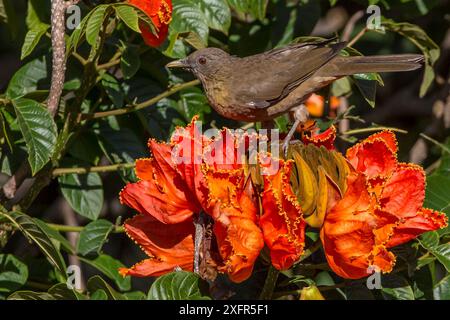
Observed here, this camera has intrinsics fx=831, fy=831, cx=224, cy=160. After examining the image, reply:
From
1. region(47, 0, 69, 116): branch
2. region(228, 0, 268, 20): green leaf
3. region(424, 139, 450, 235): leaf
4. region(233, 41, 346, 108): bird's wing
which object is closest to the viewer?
region(47, 0, 69, 116): branch

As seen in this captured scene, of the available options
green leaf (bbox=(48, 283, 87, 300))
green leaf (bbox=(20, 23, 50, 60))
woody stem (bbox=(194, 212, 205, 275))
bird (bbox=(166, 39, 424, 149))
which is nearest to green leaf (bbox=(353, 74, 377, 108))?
bird (bbox=(166, 39, 424, 149))

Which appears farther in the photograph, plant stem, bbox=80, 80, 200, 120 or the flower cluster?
plant stem, bbox=80, 80, 200, 120

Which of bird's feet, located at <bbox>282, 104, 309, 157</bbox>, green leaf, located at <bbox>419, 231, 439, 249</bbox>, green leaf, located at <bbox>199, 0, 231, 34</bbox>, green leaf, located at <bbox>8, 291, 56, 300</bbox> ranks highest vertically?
green leaf, located at <bbox>199, 0, 231, 34</bbox>

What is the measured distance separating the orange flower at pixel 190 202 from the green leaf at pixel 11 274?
625 millimetres

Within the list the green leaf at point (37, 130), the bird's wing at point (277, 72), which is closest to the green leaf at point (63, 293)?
the green leaf at point (37, 130)

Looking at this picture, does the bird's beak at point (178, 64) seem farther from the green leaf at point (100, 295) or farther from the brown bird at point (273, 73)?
the green leaf at point (100, 295)

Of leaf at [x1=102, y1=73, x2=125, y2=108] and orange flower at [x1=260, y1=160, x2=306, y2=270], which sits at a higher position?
leaf at [x1=102, y1=73, x2=125, y2=108]

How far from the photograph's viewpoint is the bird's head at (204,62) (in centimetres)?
320

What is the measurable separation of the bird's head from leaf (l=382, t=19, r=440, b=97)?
71 centimetres

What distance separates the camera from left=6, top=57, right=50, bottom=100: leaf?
300cm

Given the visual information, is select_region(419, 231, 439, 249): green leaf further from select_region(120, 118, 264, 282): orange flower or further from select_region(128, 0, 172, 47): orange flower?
select_region(128, 0, 172, 47): orange flower

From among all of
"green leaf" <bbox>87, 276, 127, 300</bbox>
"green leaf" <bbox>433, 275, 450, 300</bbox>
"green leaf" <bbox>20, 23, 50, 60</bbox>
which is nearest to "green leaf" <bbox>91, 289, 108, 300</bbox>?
"green leaf" <bbox>87, 276, 127, 300</bbox>

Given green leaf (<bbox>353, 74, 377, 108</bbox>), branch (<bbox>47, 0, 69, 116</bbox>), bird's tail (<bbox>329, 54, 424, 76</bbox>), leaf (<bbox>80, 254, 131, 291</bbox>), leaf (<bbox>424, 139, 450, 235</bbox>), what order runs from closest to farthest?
1. branch (<bbox>47, 0, 69, 116</bbox>)
2. leaf (<bbox>424, 139, 450, 235</bbox>)
3. green leaf (<bbox>353, 74, 377, 108</bbox>)
4. leaf (<bbox>80, 254, 131, 291</bbox>)
5. bird's tail (<bbox>329, 54, 424, 76</bbox>)

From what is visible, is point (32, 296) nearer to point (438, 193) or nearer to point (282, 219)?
point (282, 219)
